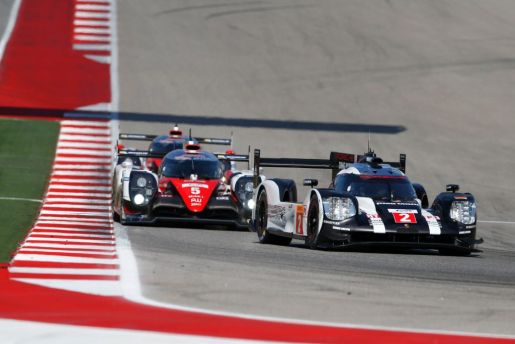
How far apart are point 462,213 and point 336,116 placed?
64.7 ft

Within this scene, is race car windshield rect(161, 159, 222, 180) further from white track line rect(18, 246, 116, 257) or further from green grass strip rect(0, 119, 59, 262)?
white track line rect(18, 246, 116, 257)

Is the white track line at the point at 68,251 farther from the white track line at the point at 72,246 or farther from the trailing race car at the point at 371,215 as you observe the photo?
the trailing race car at the point at 371,215

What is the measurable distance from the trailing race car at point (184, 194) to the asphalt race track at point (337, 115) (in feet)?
1.86

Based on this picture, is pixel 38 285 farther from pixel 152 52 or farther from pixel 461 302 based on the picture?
pixel 152 52

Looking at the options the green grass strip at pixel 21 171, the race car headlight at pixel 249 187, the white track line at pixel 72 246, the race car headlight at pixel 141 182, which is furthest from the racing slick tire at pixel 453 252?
the green grass strip at pixel 21 171

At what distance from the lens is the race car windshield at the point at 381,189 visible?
696 inches

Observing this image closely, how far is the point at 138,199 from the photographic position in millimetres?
20953

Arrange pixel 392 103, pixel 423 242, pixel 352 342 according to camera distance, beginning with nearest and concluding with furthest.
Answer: pixel 352 342 < pixel 423 242 < pixel 392 103

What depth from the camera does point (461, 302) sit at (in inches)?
456

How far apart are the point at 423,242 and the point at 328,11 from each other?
3332 cm

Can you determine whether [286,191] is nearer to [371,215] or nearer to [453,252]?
[371,215]

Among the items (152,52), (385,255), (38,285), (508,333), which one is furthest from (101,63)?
(508,333)

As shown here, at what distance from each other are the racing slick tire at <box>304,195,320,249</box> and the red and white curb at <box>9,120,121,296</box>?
2.80 m

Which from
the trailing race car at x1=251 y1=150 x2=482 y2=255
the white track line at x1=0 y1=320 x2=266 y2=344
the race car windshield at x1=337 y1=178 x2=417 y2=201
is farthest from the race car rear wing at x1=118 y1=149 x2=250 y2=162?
the white track line at x1=0 y1=320 x2=266 y2=344
